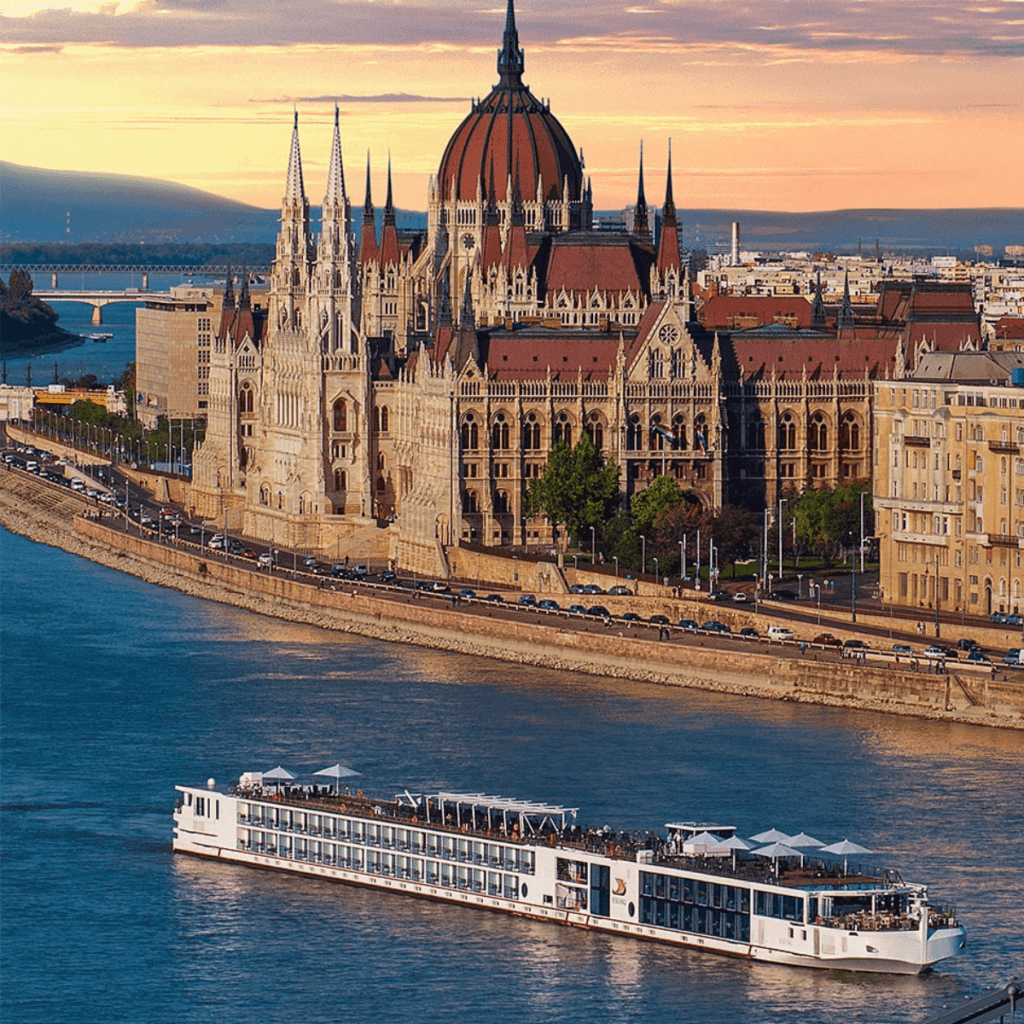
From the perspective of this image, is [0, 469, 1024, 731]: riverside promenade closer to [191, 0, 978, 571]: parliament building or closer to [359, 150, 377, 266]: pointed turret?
[191, 0, 978, 571]: parliament building

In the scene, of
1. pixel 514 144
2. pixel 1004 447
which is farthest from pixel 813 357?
pixel 1004 447

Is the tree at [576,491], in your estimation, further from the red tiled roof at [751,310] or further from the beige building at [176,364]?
the beige building at [176,364]

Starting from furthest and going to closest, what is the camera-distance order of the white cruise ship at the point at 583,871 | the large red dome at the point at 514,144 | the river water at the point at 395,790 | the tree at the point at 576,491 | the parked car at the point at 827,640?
the large red dome at the point at 514,144
the tree at the point at 576,491
the parked car at the point at 827,640
the white cruise ship at the point at 583,871
the river water at the point at 395,790

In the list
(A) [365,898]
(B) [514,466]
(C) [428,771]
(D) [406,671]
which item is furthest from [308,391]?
(A) [365,898]

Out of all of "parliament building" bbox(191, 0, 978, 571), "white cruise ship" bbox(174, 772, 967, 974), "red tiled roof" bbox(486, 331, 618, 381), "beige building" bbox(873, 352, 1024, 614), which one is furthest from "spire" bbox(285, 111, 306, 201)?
"white cruise ship" bbox(174, 772, 967, 974)

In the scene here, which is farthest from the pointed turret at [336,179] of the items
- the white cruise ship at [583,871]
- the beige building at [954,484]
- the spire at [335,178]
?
the white cruise ship at [583,871]

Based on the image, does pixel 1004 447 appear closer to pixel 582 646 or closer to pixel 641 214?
pixel 582 646

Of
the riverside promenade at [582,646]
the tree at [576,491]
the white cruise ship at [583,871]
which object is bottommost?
the white cruise ship at [583,871]
